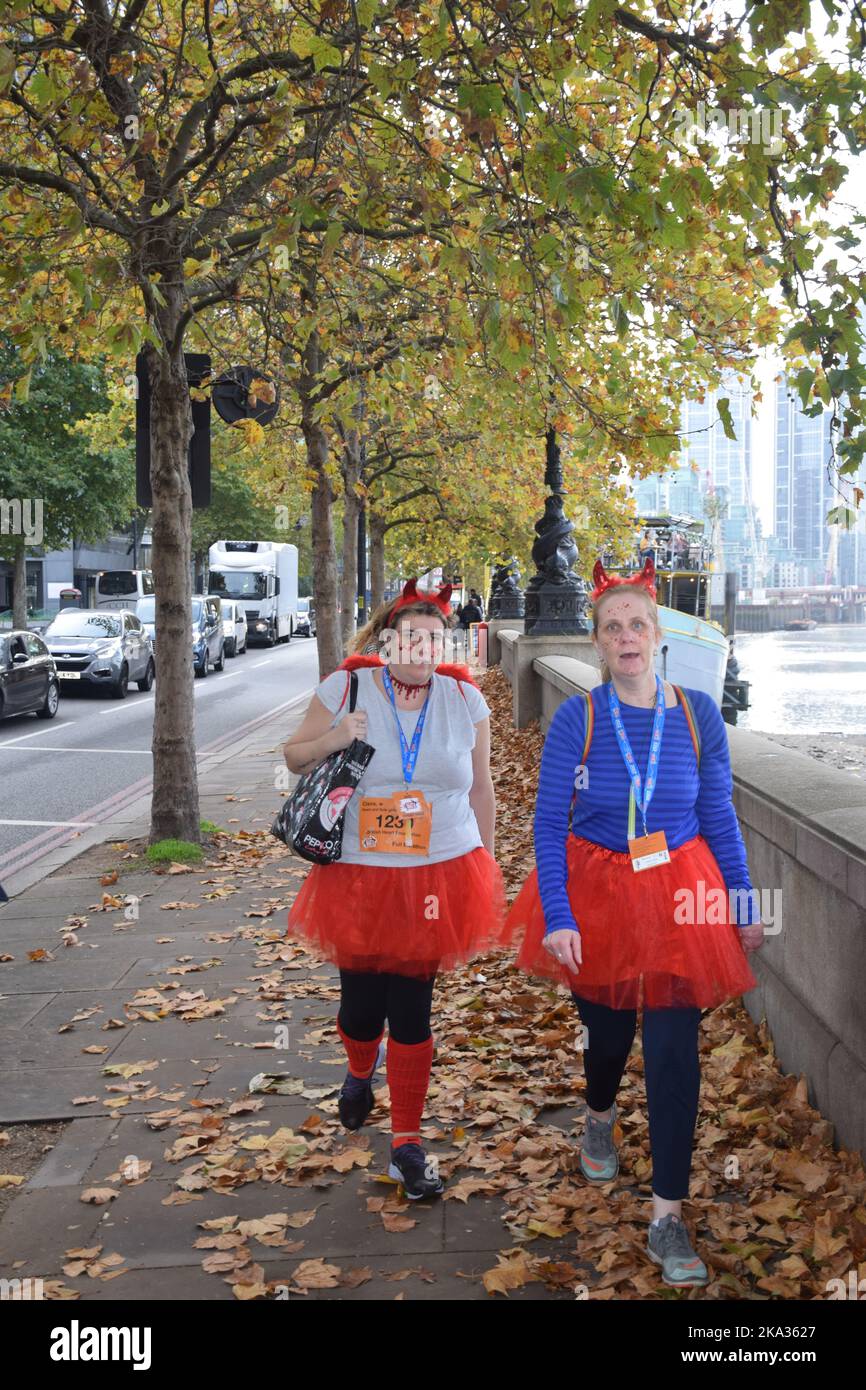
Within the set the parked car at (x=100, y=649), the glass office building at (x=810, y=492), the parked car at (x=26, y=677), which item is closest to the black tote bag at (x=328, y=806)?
the glass office building at (x=810, y=492)

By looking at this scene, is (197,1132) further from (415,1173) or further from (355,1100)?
(415,1173)

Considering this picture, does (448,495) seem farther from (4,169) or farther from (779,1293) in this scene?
(779,1293)

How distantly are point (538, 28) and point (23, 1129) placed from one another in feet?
17.1

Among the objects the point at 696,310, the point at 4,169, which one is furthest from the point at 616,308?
the point at 696,310

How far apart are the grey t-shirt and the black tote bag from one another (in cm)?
5

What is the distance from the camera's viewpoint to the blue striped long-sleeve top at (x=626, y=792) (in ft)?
12.0

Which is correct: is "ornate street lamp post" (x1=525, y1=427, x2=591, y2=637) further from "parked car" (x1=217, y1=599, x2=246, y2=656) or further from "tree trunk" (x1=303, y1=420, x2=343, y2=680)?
"parked car" (x1=217, y1=599, x2=246, y2=656)

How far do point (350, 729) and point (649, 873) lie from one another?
3.61ft

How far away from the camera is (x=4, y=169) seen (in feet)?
26.8

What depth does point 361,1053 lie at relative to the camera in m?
4.45

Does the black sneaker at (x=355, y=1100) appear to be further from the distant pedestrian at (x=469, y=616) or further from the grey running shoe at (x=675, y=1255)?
the distant pedestrian at (x=469, y=616)

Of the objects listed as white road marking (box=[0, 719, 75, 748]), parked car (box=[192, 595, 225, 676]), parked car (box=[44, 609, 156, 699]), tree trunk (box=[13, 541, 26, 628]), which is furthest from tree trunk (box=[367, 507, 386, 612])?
white road marking (box=[0, 719, 75, 748])

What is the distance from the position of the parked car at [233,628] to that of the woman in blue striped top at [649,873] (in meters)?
42.2

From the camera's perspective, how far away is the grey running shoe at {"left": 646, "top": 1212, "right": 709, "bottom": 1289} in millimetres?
3391
